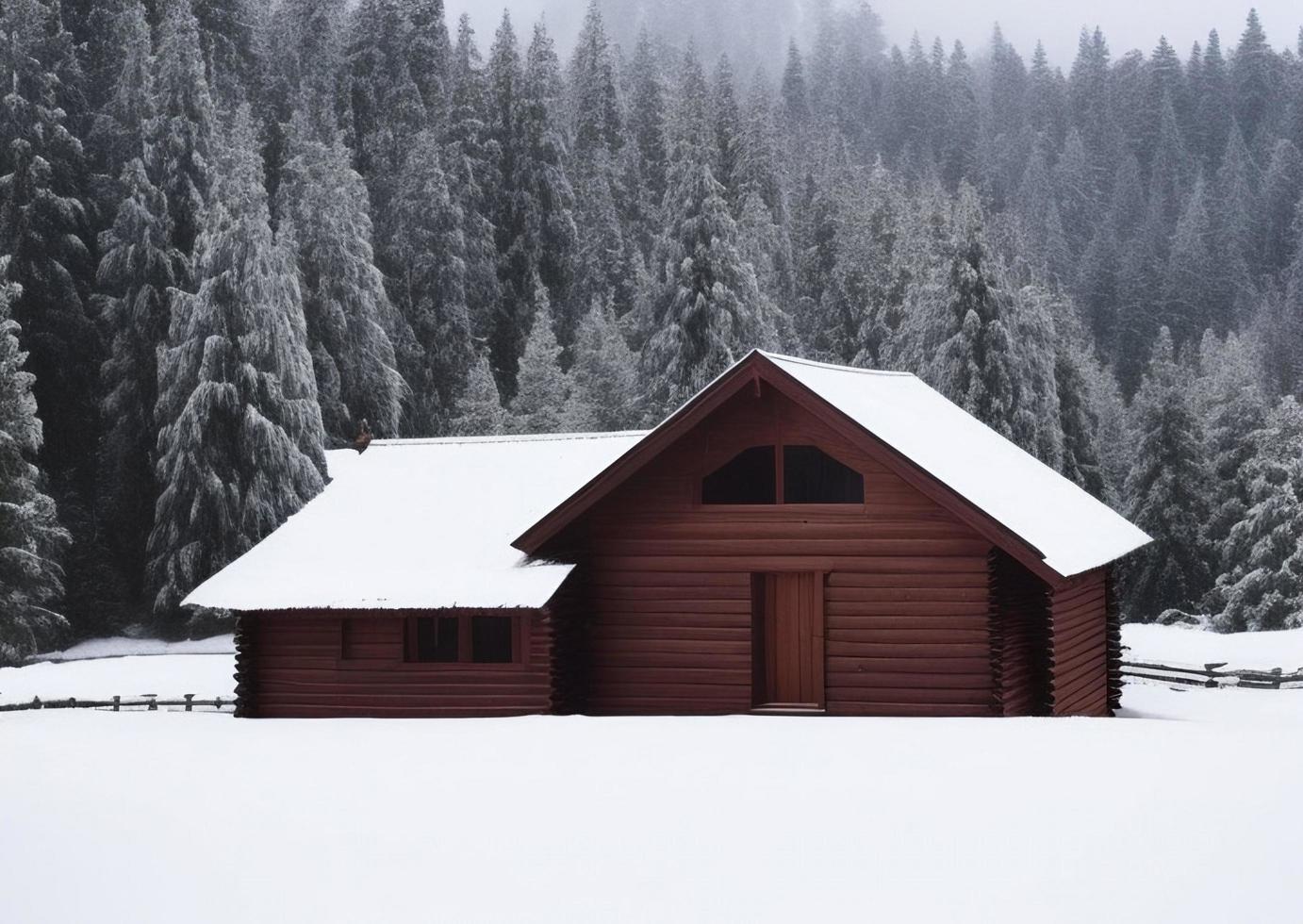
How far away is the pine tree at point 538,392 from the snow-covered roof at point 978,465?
25.5m

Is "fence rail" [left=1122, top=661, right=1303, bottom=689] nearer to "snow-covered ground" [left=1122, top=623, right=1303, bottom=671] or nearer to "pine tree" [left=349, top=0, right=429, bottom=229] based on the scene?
"snow-covered ground" [left=1122, top=623, right=1303, bottom=671]

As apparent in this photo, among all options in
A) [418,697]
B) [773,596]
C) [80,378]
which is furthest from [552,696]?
[80,378]

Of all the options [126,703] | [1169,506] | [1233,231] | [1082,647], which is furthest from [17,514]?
[1233,231]

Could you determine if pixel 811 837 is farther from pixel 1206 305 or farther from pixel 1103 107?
pixel 1103 107

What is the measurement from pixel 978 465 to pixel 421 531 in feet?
31.7

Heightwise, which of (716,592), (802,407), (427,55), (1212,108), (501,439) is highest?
(1212,108)

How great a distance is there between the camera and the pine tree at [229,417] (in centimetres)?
4566

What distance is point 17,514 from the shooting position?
41.3 metres

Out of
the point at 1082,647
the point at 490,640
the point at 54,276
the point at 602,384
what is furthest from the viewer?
the point at 602,384

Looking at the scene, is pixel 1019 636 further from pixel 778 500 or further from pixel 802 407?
pixel 802 407

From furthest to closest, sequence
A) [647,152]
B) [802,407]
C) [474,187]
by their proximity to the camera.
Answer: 1. [647,152]
2. [474,187]
3. [802,407]

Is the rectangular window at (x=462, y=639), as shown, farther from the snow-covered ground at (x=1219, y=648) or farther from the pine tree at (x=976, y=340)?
the pine tree at (x=976, y=340)

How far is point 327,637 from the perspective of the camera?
24875mm

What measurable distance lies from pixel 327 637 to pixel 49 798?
8.76 metres
